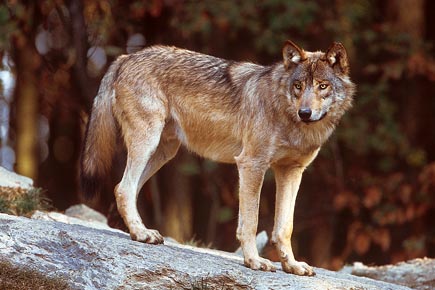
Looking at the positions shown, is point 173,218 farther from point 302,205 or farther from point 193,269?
point 193,269

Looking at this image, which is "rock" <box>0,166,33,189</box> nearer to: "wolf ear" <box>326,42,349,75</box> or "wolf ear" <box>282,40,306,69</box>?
"wolf ear" <box>282,40,306,69</box>

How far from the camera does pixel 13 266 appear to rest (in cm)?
599

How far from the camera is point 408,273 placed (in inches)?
362

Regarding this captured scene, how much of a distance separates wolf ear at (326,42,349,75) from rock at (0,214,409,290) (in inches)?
67.9

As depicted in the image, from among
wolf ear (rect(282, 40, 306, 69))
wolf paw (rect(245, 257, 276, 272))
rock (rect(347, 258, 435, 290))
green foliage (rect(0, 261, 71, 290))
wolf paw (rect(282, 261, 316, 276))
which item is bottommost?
rock (rect(347, 258, 435, 290))

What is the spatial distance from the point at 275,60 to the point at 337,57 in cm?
698

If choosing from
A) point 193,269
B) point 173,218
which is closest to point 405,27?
point 173,218

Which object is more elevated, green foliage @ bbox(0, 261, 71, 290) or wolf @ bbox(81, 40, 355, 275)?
wolf @ bbox(81, 40, 355, 275)

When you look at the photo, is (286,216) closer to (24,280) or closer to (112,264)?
(112,264)

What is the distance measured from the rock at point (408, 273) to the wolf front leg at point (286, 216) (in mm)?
2199

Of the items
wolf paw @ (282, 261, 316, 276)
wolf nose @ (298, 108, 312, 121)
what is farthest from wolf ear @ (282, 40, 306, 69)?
wolf paw @ (282, 261, 316, 276)

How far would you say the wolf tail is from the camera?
7.63 metres

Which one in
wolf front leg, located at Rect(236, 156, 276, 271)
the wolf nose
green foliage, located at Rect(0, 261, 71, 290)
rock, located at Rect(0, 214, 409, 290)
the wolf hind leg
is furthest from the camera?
the wolf hind leg

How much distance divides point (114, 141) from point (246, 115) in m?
1.31
